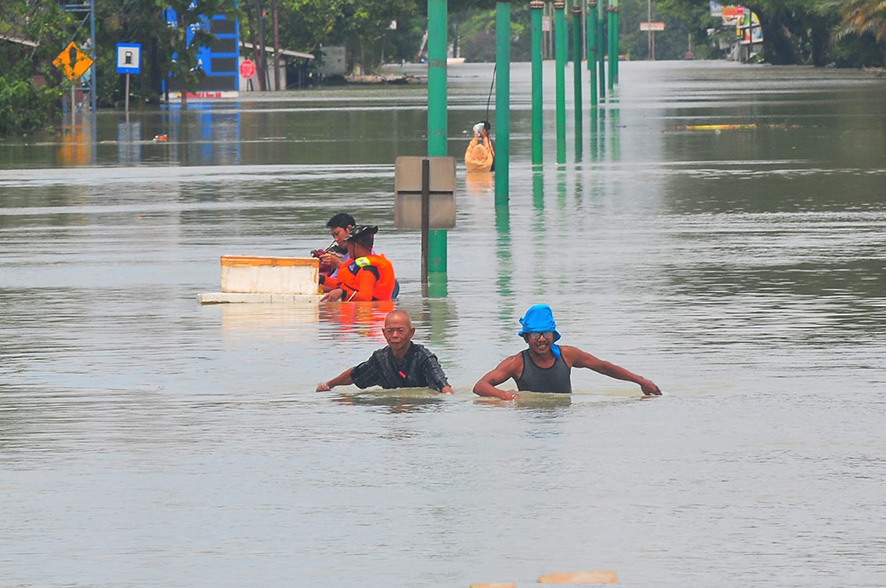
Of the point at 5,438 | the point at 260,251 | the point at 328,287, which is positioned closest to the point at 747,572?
the point at 5,438

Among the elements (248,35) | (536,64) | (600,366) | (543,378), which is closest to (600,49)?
(248,35)

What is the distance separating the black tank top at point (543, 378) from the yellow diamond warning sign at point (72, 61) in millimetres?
45296

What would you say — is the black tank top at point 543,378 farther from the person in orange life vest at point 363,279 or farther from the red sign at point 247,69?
the red sign at point 247,69

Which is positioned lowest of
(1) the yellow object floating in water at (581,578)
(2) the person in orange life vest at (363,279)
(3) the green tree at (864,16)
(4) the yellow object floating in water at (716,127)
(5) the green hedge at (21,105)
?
(1) the yellow object floating in water at (581,578)

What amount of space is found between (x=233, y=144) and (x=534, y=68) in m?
16.1

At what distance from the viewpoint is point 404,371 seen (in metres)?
12.1

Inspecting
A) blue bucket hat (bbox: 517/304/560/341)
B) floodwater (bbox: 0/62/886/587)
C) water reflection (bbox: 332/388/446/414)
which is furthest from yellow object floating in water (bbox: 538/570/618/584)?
water reflection (bbox: 332/388/446/414)

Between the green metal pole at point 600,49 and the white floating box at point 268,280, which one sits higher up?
the green metal pole at point 600,49

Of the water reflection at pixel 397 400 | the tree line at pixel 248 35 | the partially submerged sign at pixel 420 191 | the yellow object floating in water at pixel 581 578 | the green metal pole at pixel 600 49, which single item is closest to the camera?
the yellow object floating in water at pixel 581 578

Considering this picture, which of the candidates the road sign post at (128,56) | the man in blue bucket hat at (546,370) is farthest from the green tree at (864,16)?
the man in blue bucket hat at (546,370)

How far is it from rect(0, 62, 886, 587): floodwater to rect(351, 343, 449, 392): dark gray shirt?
107mm

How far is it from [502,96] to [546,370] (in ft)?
40.1

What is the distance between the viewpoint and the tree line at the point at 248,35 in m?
50.9

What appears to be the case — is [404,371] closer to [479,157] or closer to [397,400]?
[397,400]
